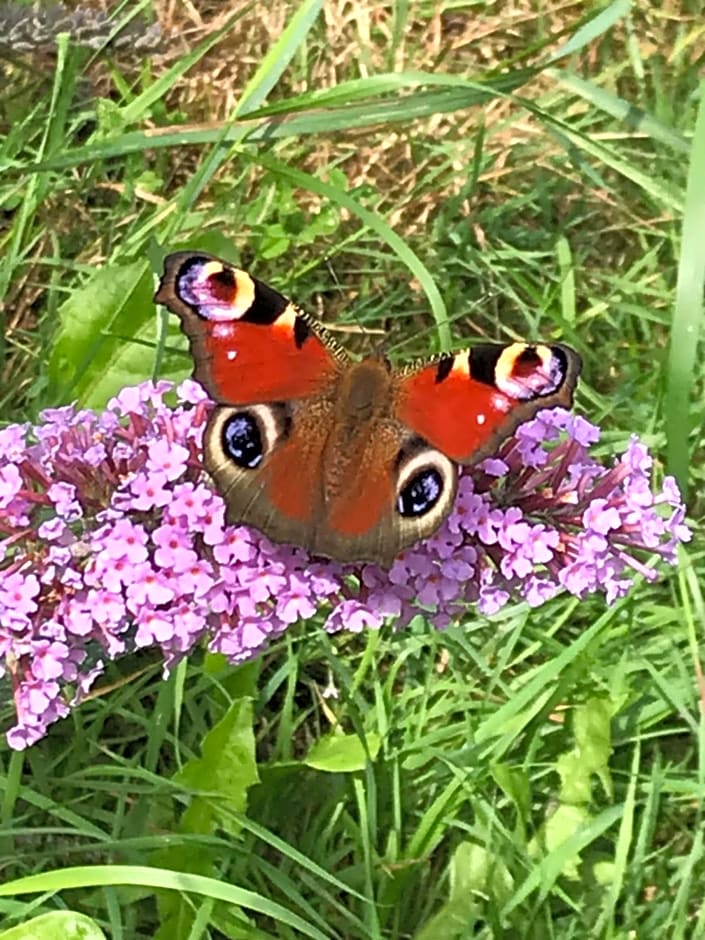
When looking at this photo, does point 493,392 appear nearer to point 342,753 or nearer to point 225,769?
point 225,769

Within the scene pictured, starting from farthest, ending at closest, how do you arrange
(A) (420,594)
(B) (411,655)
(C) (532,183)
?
(C) (532,183), (B) (411,655), (A) (420,594)

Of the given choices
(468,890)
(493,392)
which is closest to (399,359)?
(468,890)

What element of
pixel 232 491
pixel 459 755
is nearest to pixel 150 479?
pixel 232 491

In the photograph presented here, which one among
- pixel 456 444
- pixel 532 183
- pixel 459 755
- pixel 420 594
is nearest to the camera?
pixel 456 444

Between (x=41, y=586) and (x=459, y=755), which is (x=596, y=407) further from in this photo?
(x=41, y=586)

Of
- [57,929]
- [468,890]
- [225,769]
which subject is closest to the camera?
[57,929]

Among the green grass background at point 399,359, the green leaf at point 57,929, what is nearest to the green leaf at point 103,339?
the green grass background at point 399,359

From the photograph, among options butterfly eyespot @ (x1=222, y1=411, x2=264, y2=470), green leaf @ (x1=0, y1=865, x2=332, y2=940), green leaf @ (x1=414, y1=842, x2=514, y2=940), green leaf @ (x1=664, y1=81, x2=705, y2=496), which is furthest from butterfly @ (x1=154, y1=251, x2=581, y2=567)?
green leaf @ (x1=414, y1=842, x2=514, y2=940)

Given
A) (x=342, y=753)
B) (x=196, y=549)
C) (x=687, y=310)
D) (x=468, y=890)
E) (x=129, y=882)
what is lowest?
(x=468, y=890)
